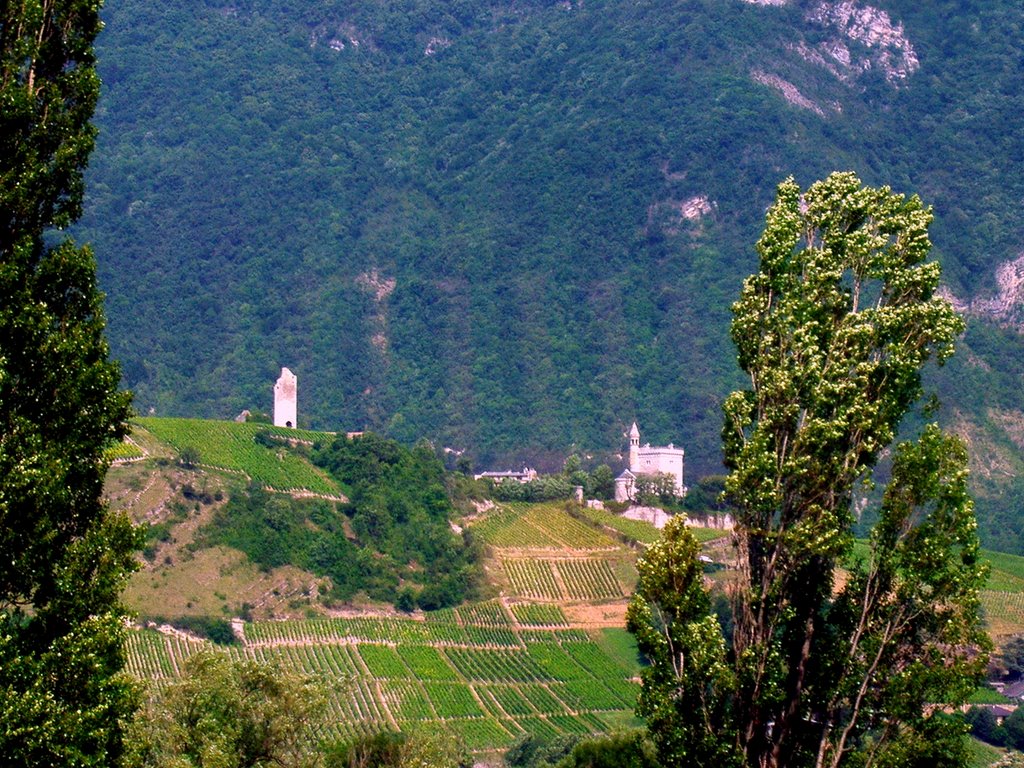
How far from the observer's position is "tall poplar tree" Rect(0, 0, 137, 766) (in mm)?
21641

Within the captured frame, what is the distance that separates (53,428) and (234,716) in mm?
22032

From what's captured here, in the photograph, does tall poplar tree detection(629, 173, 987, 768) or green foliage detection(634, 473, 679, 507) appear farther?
green foliage detection(634, 473, 679, 507)

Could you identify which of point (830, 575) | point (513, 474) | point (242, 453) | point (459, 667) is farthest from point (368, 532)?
point (830, 575)

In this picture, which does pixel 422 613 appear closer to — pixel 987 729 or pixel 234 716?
pixel 987 729

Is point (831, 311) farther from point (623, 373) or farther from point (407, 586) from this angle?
point (623, 373)

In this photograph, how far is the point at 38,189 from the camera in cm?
2280

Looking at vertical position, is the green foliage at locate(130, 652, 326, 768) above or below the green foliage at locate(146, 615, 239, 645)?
above

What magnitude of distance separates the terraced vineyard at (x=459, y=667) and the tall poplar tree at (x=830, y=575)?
53.6 m

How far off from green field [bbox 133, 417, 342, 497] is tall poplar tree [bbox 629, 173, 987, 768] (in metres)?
95.6

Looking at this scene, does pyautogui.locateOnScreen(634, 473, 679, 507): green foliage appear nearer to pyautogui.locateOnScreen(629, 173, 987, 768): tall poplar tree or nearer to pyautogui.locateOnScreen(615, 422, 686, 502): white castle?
pyautogui.locateOnScreen(615, 422, 686, 502): white castle

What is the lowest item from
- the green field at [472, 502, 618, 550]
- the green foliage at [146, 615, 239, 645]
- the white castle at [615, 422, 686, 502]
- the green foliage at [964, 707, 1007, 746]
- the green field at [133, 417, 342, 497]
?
the green foliage at [964, 707, 1007, 746]

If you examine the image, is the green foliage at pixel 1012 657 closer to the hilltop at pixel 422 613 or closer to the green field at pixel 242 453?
the hilltop at pixel 422 613

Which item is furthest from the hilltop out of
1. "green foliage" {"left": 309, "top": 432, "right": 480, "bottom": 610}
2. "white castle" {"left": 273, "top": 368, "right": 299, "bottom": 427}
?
"white castle" {"left": 273, "top": 368, "right": 299, "bottom": 427}

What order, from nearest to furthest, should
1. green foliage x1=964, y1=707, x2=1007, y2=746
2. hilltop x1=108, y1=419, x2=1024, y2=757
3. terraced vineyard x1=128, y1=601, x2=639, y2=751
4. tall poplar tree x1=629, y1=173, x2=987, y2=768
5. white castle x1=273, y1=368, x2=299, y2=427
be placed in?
tall poplar tree x1=629, y1=173, x2=987, y2=768
terraced vineyard x1=128, y1=601, x2=639, y2=751
green foliage x1=964, y1=707, x2=1007, y2=746
hilltop x1=108, y1=419, x2=1024, y2=757
white castle x1=273, y1=368, x2=299, y2=427
